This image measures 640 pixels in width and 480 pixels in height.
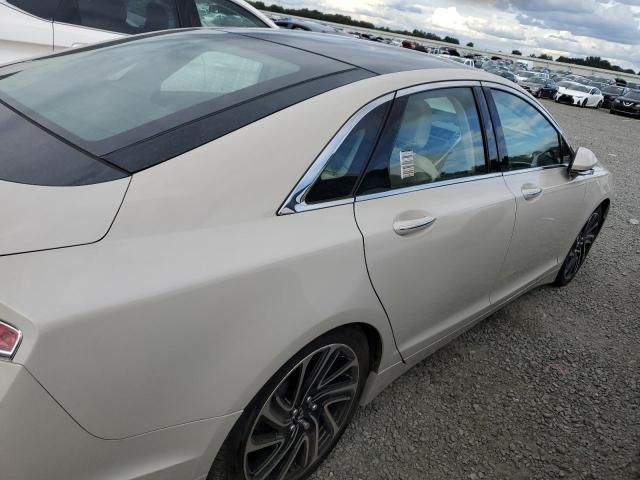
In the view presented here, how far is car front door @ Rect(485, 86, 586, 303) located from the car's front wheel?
3.79 ft

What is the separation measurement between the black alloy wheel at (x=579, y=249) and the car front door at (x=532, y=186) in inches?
19.1

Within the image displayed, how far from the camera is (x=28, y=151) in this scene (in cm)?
149

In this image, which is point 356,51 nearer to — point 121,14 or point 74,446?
point 74,446

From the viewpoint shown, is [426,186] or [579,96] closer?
[426,186]

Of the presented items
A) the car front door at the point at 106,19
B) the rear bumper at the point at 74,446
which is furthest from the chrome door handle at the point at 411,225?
the car front door at the point at 106,19

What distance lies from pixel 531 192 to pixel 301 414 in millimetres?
1679

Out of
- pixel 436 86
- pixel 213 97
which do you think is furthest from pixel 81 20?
pixel 436 86

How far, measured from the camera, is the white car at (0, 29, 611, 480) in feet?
3.90

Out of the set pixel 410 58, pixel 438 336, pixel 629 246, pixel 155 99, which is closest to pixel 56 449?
pixel 155 99

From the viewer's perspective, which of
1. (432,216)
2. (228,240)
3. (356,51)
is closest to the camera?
(228,240)

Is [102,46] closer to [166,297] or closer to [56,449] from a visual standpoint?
[166,297]

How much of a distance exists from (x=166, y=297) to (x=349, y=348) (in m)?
0.80

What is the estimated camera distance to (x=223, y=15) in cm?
534

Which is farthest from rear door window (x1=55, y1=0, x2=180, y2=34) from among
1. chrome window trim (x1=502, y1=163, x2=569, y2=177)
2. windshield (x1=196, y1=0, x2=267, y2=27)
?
chrome window trim (x1=502, y1=163, x2=569, y2=177)
